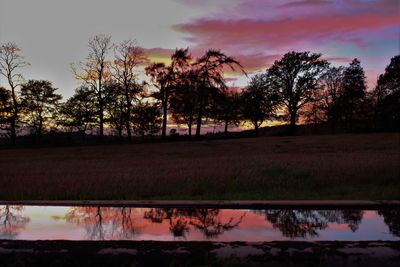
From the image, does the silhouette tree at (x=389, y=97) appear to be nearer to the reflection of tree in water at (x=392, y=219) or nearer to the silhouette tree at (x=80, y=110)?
the silhouette tree at (x=80, y=110)

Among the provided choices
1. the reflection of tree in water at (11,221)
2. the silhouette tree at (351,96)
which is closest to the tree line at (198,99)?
the silhouette tree at (351,96)

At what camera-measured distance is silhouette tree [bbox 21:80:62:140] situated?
73.0 meters

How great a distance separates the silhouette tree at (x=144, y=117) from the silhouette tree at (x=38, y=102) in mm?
12827

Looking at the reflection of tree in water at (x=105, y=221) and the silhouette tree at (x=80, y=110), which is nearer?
the reflection of tree in water at (x=105, y=221)

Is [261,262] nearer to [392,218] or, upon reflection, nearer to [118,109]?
[392,218]

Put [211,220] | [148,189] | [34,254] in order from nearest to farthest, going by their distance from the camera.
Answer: [34,254] → [211,220] → [148,189]

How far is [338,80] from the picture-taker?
82.7m

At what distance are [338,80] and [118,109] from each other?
3728cm

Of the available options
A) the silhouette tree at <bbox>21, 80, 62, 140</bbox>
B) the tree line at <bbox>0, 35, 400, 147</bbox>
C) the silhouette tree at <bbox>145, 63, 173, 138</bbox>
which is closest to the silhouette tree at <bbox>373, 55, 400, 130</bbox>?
the tree line at <bbox>0, 35, 400, 147</bbox>

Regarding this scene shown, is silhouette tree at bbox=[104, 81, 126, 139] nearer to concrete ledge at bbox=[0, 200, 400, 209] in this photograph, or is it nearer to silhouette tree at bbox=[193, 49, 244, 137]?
silhouette tree at bbox=[193, 49, 244, 137]

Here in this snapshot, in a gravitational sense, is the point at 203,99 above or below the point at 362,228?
above

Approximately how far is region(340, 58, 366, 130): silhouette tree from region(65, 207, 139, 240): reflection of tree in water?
72299 mm

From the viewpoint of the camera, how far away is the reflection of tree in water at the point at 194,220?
Result: 1075 centimetres

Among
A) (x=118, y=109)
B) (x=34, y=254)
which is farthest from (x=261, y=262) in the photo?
(x=118, y=109)
